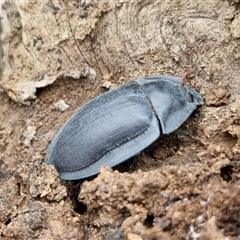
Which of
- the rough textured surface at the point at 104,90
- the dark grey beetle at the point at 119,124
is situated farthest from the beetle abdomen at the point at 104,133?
the rough textured surface at the point at 104,90

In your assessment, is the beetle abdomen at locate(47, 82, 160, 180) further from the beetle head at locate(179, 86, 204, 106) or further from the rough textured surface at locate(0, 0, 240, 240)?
the beetle head at locate(179, 86, 204, 106)

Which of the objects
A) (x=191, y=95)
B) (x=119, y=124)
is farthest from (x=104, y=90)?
(x=191, y=95)

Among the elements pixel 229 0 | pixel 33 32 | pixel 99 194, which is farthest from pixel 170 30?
pixel 99 194

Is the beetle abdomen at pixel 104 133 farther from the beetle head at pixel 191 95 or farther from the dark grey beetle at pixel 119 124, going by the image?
the beetle head at pixel 191 95

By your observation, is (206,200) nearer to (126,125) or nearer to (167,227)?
(167,227)

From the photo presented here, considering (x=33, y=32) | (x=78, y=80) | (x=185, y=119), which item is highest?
(x=33, y=32)

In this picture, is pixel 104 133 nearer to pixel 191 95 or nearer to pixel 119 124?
pixel 119 124
